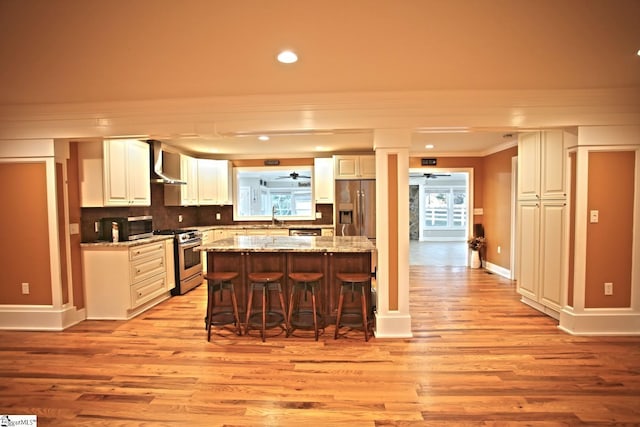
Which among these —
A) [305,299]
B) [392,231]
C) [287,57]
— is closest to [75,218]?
[305,299]

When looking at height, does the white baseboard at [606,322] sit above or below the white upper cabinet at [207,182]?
below

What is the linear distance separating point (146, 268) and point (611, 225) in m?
5.20

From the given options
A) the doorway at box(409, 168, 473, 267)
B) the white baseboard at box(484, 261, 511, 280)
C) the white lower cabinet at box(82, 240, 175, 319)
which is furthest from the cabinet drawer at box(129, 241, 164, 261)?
the doorway at box(409, 168, 473, 267)

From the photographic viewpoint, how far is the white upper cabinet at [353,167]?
591 centimetres

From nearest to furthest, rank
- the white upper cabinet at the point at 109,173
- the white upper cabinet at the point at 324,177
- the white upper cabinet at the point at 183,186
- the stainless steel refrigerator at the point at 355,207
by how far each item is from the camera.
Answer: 1. the white upper cabinet at the point at 109,173
2. the white upper cabinet at the point at 183,186
3. the stainless steel refrigerator at the point at 355,207
4. the white upper cabinet at the point at 324,177

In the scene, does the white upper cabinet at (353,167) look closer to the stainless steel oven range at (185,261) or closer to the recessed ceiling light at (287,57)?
the stainless steel oven range at (185,261)

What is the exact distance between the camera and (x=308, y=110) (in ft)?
10.2

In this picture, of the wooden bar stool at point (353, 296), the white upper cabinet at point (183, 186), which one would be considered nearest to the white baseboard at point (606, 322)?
the wooden bar stool at point (353, 296)

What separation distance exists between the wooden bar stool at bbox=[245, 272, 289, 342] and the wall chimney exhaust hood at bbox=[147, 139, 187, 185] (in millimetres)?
2427

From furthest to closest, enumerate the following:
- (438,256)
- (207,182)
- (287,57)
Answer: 1. (438,256)
2. (207,182)
3. (287,57)

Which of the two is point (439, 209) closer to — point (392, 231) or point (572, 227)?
point (572, 227)

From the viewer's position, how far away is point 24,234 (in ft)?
11.2

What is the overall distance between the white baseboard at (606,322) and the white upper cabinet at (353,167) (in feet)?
12.0

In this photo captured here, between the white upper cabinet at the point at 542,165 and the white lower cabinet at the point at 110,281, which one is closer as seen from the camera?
the white upper cabinet at the point at 542,165
